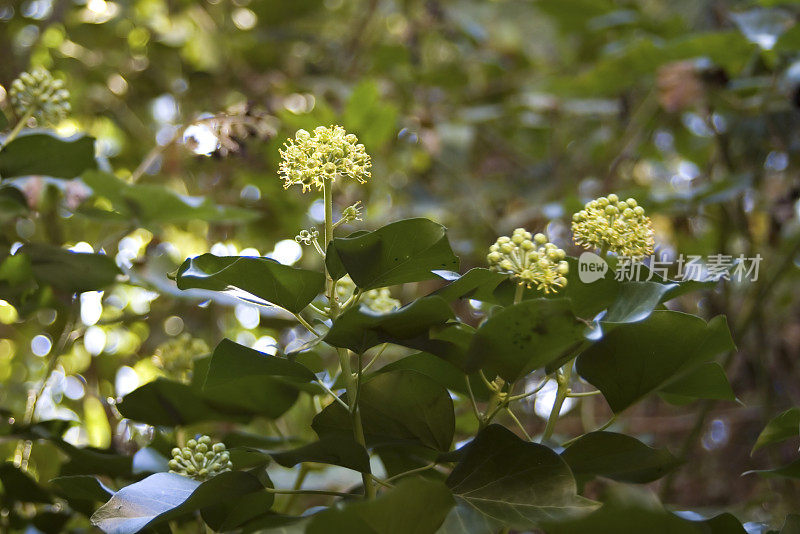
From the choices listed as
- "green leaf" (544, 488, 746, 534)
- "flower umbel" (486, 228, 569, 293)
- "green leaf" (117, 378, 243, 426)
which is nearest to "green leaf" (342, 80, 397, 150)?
"green leaf" (117, 378, 243, 426)

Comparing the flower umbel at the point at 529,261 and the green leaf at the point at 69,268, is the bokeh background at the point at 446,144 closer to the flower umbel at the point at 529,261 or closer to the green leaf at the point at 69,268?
the green leaf at the point at 69,268

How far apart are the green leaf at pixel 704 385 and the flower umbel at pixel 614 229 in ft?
0.38

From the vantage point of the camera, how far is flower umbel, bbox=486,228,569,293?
0.64 m

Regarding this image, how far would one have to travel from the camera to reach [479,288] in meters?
0.68

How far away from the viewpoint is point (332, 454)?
612 mm

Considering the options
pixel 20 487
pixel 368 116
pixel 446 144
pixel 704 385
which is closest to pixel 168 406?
pixel 20 487

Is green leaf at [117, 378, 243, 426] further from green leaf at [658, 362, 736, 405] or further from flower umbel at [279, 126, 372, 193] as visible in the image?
green leaf at [658, 362, 736, 405]

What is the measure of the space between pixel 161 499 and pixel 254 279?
190 millimetres

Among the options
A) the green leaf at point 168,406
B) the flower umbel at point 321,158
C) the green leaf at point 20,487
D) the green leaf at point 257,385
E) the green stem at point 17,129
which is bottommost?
the green leaf at point 20,487

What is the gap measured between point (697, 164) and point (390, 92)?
856 mm

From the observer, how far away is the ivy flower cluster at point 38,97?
980mm

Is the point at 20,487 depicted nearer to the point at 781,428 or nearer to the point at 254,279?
the point at 254,279

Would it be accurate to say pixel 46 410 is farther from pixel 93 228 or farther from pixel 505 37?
pixel 505 37

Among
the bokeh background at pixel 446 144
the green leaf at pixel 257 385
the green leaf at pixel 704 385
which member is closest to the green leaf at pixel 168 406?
the green leaf at pixel 257 385
